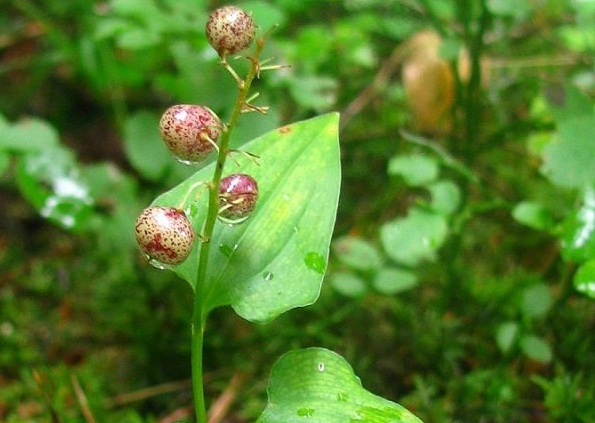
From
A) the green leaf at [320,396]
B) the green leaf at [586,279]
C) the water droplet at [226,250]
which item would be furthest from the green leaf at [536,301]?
the water droplet at [226,250]

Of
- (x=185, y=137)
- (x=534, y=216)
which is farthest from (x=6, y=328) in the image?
(x=534, y=216)

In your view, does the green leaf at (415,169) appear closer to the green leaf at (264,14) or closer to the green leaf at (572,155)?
the green leaf at (572,155)

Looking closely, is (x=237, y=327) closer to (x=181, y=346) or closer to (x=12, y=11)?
(x=181, y=346)

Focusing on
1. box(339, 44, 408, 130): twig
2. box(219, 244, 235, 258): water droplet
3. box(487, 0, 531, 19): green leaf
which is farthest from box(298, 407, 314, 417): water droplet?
box(339, 44, 408, 130): twig

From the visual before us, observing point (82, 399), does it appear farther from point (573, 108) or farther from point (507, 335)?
point (573, 108)

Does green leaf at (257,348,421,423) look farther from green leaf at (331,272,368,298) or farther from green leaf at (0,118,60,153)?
green leaf at (0,118,60,153)

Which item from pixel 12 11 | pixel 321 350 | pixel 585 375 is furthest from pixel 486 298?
pixel 12 11
